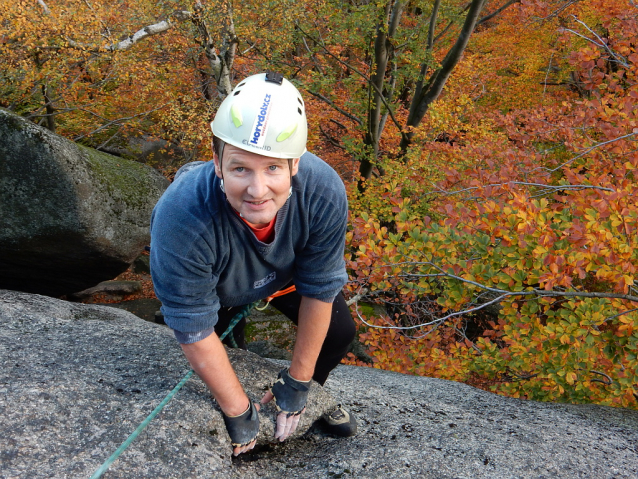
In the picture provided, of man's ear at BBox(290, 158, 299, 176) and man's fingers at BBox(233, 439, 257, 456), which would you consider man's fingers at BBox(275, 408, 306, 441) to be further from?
man's ear at BBox(290, 158, 299, 176)

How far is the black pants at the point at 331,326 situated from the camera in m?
2.87

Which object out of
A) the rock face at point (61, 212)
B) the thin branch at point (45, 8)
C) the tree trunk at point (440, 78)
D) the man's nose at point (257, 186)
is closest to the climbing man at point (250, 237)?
the man's nose at point (257, 186)

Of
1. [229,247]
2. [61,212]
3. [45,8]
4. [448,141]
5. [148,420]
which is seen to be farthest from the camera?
[448,141]

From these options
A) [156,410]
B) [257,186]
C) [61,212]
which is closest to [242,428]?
[156,410]

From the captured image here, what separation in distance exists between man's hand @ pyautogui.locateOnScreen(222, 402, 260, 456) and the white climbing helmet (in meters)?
1.46

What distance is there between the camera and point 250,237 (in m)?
2.21

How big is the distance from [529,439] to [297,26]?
11249 millimetres

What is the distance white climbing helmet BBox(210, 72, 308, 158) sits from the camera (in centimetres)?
192

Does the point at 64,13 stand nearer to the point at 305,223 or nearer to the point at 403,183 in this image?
the point at 403,183

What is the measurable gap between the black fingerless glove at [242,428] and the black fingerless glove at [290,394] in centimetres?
19

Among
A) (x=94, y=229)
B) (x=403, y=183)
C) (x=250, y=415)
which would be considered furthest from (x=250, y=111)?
(x=403, y=183)

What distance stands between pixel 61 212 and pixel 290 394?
207 inches

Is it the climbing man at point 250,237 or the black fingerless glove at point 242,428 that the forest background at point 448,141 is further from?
the black fingerless glove at point 242,428

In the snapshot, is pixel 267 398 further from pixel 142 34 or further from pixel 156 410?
pixel 142 34
